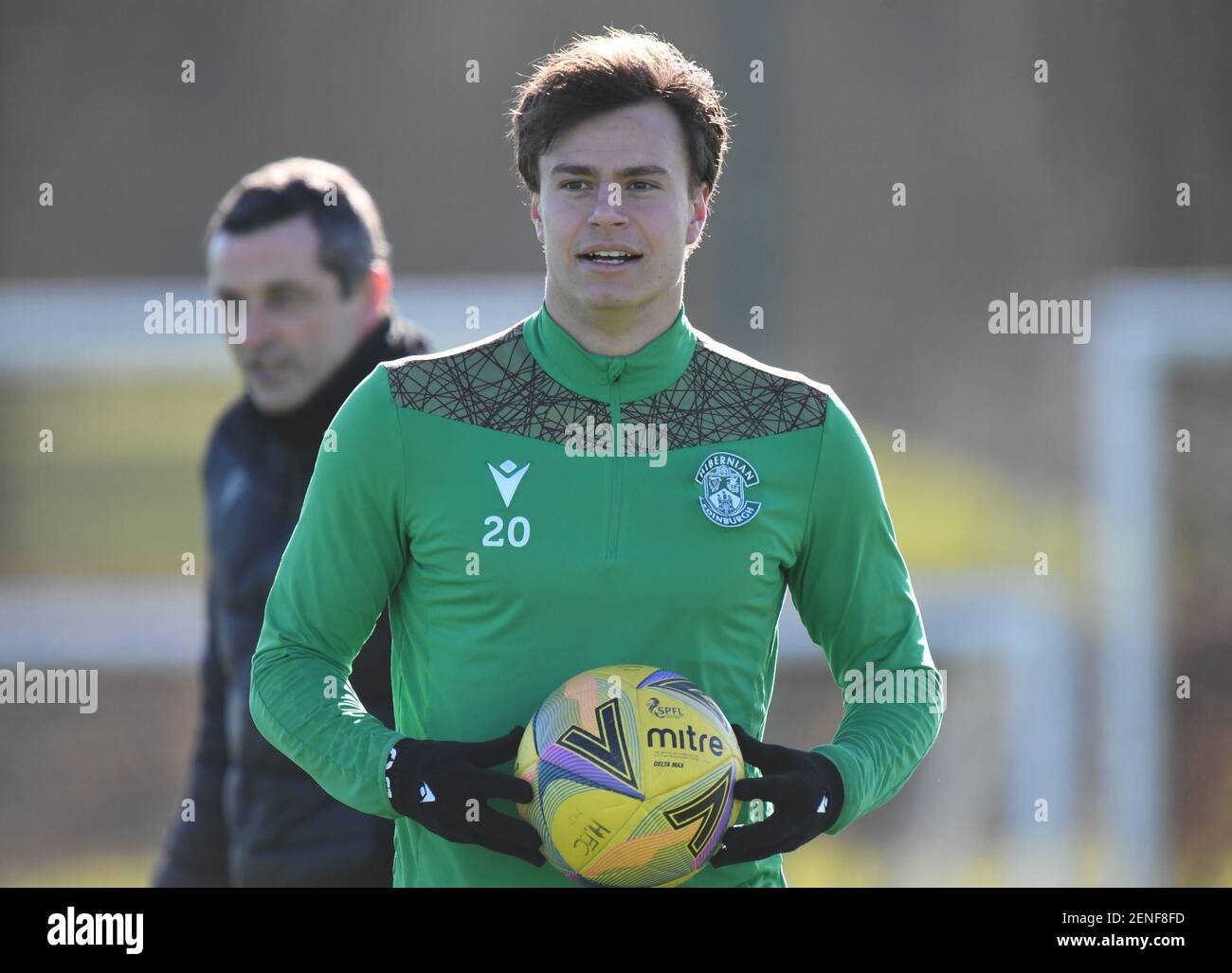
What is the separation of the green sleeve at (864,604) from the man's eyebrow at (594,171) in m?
0.41

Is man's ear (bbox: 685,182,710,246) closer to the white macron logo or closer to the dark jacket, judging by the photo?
the white macron logo

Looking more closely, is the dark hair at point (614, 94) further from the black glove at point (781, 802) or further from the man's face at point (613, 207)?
the black glove at point (781, 802)

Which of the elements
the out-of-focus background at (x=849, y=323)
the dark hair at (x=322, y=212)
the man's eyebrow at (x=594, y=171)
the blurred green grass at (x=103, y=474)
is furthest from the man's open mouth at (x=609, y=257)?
the blurred green grass at (x=103, y=474)

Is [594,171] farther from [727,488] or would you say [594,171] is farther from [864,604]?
[864,604]

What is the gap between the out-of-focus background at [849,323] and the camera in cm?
739

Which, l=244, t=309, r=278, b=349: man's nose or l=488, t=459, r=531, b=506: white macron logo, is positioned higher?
l=244, t=309, r=278, b=349: man's nose

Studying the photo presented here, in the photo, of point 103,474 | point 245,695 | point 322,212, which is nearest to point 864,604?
point 245,695

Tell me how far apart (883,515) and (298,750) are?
0.87 m

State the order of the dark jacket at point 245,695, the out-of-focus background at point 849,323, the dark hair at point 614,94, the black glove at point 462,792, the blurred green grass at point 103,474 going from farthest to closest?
1. the blurred green grass at point 103,474
2. the out-of-focus background at point 849,323
3. the dark jacket at point 245,695
4. the dark hair at point 614,94
5. the black glove at point 462,792

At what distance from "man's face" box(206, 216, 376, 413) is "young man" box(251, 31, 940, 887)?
1.39 meters

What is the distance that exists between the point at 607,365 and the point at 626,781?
22.8 inches

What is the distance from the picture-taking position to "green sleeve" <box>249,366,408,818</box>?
2.17 m

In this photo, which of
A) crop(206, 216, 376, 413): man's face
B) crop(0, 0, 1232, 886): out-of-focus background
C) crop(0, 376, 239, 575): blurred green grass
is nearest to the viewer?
crop(206, 216, 376, 413): man's face

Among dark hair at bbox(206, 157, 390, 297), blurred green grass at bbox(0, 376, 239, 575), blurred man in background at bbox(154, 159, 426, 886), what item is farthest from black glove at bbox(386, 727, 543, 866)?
blurred green grass at bbox(0, 376, 239, 575)
